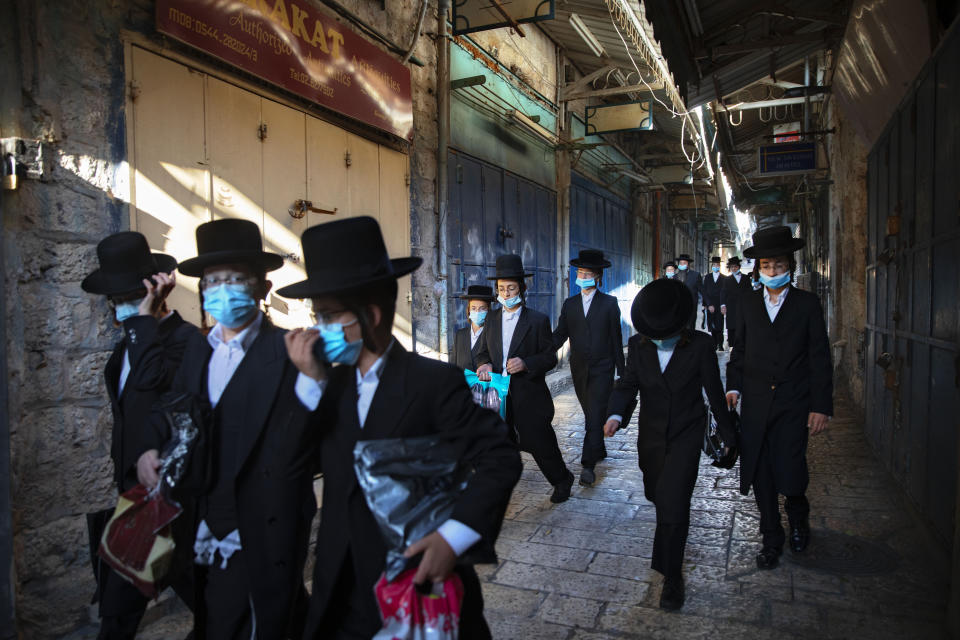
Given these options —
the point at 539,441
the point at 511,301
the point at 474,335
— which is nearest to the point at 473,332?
the point at 474,335

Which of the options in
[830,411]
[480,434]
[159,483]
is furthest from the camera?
[830,411]

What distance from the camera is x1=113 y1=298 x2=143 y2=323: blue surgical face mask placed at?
3152 mm

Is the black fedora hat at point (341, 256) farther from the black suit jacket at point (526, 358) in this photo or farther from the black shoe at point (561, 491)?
the black shoe at point (561, 491)

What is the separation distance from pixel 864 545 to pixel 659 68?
7.46 m

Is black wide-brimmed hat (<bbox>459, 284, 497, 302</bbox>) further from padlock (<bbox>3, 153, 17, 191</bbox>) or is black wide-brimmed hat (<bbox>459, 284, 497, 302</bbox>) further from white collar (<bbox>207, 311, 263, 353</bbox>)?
padlock (<bbox>3, 153, 17, 191</bbox>)

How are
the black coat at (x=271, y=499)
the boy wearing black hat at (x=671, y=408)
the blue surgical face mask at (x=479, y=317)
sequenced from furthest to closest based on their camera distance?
1. the blue surgical face mask at (x=479, y=317)
2. the boy wearing black hat at (x=671, y=408)
3. the black coat at (x=271, y=499)

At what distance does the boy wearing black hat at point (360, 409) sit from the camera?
1.96 metres

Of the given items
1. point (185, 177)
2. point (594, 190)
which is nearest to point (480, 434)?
point (185, 177)

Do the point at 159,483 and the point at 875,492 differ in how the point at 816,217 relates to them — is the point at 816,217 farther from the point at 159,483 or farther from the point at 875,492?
the point at 159,483

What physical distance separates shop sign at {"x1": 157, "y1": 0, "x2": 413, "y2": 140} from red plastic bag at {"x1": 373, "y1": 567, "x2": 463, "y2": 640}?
397 centimetres

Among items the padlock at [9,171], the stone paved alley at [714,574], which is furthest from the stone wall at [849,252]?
the padlock at [9,171]

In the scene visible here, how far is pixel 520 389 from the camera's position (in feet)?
18.0

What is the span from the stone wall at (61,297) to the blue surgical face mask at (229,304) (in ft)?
4.88

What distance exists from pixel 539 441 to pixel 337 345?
142 inches
